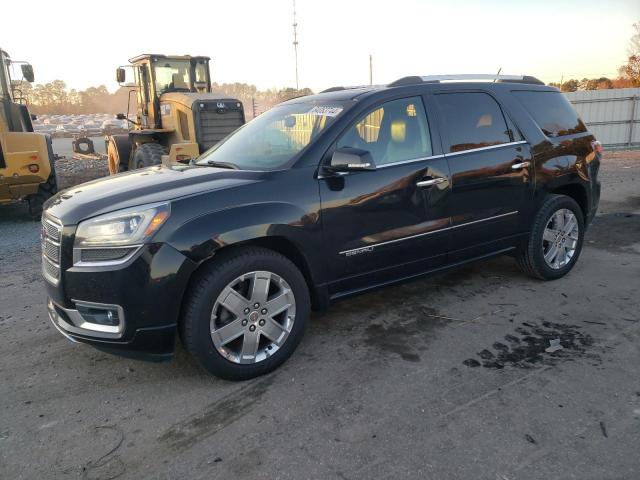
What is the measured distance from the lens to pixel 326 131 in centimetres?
360

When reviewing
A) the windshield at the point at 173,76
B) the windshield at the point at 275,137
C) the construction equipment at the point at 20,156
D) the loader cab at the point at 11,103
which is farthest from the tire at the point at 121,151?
the windshield at the point at 275,137

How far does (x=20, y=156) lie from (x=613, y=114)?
18.4 metres

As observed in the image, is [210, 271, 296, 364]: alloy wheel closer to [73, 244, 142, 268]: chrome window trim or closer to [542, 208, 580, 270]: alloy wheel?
[73, 244, 142, 268]: chrome window trim

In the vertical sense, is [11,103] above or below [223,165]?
above

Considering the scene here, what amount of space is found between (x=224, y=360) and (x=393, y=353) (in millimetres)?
1208

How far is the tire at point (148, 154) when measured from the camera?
9.62 metres

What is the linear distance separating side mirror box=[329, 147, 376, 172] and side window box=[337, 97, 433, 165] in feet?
0.73

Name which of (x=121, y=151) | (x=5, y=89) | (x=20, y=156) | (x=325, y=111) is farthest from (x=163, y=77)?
(x=325, y=111)

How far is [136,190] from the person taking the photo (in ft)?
10.7

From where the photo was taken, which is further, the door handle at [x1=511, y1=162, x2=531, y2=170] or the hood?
the door handle at [x1=511, y1=162, x2=531, y2=170]

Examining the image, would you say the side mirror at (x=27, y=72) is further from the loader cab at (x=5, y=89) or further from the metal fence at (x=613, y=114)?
the metal fence at (x=613, y=114)

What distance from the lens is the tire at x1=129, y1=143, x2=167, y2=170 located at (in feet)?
31.6

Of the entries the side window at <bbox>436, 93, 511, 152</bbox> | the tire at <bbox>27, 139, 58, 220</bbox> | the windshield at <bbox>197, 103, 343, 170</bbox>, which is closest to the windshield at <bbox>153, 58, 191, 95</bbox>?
the tire at <bbox>27, 139, 58, 220</bbox>

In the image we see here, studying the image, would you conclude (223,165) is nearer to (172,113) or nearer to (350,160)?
(350,160)
